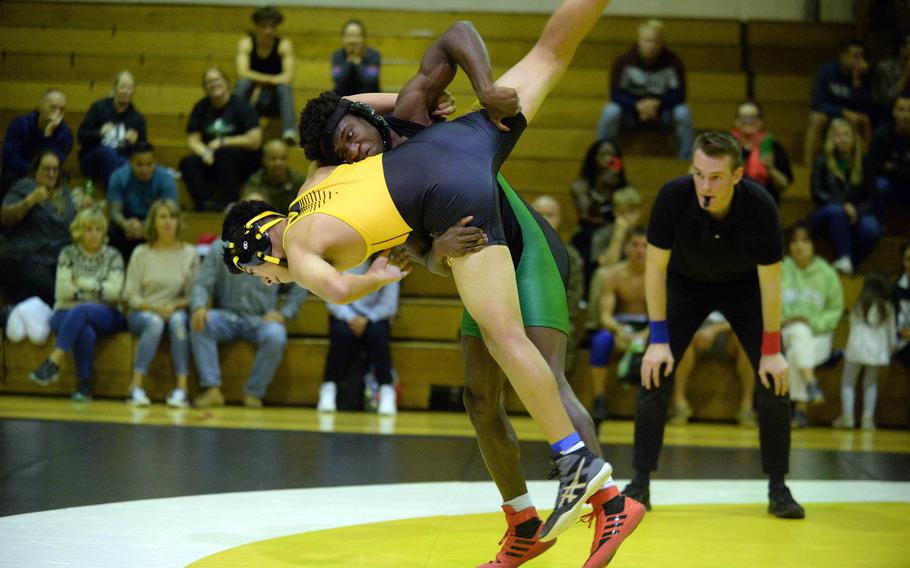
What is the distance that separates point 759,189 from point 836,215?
4.04 m

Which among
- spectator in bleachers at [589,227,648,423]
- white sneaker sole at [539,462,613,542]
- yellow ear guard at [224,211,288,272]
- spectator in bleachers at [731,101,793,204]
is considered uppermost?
spectator in bleachers at [731,101,793,204]

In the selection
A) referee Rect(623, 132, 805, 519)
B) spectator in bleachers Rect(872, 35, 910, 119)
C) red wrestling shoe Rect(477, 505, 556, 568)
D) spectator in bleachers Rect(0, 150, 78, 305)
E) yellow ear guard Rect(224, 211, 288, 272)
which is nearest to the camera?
yellow ear guard Rect(224, 211, 288, 272)

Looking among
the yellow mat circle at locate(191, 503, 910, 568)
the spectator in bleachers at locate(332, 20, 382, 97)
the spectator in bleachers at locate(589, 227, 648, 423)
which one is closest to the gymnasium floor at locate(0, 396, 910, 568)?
the yellow mat circle at locate(191, 503, 910, 568)

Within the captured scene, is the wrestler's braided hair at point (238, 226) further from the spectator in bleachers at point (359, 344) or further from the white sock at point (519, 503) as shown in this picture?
the spectator in bleachers at point (359, 344)

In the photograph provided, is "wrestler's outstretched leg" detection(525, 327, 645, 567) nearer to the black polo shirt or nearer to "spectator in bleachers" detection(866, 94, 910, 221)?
the black polo shirt

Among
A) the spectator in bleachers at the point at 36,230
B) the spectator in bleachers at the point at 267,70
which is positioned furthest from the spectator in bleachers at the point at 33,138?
the spectator in bleachers at the point at 267,70

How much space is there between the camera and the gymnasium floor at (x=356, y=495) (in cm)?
358

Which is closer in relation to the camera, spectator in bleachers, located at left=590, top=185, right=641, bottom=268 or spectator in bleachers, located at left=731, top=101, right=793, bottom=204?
spectator in bleachers, located at left=590, top=185, right=641, bottom=268

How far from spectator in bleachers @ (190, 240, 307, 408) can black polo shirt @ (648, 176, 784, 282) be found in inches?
138

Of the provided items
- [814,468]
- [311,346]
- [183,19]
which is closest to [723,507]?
[814,468]

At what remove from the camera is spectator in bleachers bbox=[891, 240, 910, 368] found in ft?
23.7

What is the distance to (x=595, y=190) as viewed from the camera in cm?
808

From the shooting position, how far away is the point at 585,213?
26.2 ft

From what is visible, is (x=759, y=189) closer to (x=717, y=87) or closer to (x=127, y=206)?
(x=127, y=206)
